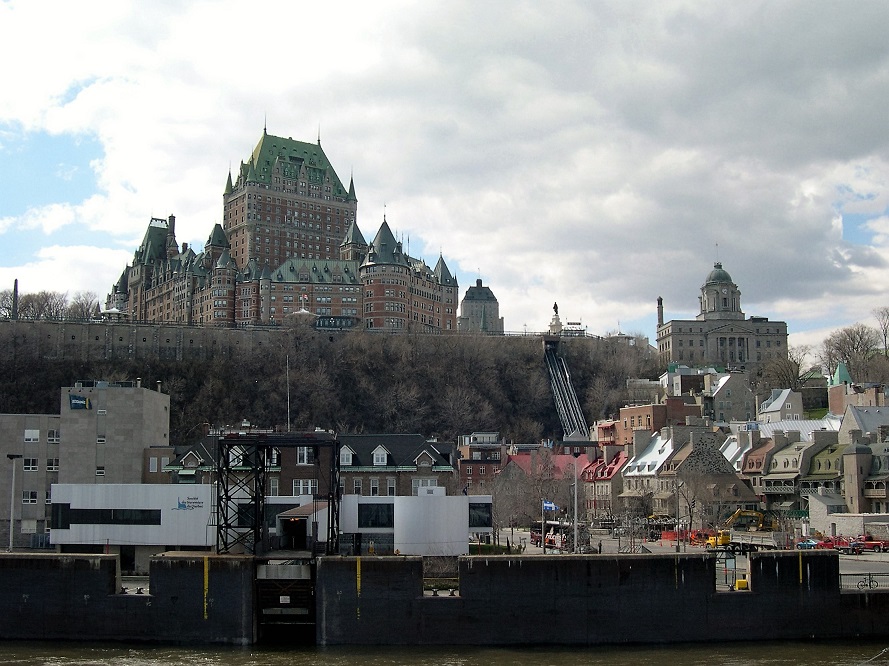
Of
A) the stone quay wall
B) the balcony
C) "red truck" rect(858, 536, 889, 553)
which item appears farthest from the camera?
the balcony

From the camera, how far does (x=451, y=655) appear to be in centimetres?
4800

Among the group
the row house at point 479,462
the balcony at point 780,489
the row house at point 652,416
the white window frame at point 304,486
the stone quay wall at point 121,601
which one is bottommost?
the stone quay wall at point 121,601

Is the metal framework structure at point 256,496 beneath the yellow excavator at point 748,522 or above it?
above

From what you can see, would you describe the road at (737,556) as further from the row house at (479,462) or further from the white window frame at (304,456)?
the row house at (479,462)

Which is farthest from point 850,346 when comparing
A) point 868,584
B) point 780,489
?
point 868,584

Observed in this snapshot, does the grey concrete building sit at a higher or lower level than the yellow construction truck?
higher

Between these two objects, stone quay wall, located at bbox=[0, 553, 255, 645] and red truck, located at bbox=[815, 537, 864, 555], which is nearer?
stone quay wall, located at bbox=[0, 553, 255, 645]

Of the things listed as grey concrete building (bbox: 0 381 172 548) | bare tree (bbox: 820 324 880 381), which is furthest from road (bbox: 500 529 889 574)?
bare tree (bbox: 820 324 880 381)

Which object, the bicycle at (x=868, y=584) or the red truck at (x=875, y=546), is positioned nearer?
the bicycle at (x=868, y=584)

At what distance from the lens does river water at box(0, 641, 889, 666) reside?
4638 cm

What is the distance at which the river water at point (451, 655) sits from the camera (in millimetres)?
46375

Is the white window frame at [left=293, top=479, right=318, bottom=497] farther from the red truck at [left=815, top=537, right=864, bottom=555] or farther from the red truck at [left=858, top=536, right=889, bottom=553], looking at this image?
the red truck at [left=858, top=536, right=889, bottom=553]

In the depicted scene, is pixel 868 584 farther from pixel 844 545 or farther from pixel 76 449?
pixel 76 449

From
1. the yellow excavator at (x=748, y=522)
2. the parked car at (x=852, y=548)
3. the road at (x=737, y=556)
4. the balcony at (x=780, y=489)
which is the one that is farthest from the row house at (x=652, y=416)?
the parked car at (x=852, y=548)
